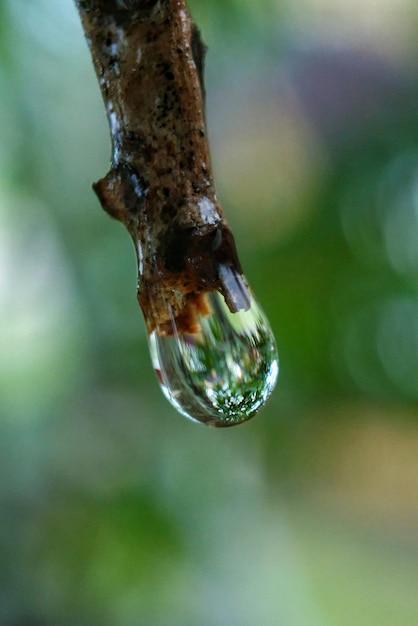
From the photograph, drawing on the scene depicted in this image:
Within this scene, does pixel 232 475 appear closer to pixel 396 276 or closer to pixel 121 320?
pixel 121 320

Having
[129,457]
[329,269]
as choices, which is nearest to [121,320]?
[129,457]

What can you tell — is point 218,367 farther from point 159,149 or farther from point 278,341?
point 278,341

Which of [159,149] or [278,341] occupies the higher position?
[278,341]

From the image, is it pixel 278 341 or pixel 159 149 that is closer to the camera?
pixel 159 149

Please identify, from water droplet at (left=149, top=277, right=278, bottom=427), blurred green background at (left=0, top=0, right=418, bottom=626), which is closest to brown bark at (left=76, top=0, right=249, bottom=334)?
water droplet at (left=149, top=277, right=278, bottom=427)

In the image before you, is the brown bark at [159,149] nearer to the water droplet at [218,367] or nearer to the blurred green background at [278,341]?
the water droplet at [218,367]

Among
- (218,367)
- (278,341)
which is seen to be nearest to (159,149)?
(218,367)

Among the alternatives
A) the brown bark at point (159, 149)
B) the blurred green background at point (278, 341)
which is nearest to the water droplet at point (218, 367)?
the brown bark at point (159, 149)
